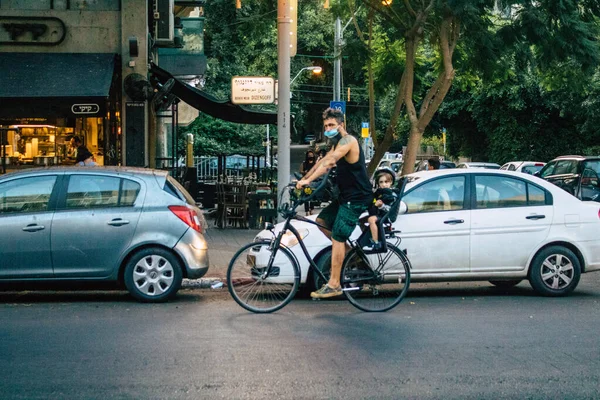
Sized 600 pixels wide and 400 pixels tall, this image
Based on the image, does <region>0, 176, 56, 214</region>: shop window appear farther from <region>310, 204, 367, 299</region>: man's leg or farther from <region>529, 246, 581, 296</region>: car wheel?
<region>529, 246, 581, 296</region>: car wheel

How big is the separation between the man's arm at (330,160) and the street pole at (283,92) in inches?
176

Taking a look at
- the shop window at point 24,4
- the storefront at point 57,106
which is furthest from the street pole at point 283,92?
the shop window at point 24,4

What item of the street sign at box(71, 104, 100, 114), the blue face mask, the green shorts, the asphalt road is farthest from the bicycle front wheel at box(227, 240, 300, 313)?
the street sign at box(71, 104, 100, 114)

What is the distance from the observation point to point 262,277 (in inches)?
368

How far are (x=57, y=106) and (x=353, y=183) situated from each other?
8.75 meters

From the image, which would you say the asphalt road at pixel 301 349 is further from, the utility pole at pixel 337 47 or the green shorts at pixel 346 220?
the utility pole at pixel 337 47

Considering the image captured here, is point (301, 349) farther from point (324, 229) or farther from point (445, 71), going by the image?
point (445, 71)

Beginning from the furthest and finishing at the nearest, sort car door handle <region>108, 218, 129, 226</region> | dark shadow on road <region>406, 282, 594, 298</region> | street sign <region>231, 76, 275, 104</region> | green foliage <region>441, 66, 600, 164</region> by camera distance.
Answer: green foliage <region>441, 66, 600, 164</region> → street sign <region>231, 76, 275, 104</region> → dark shadow on road <region>406, 282, 594, 298</region> → car door handle <region>108, 218, 129, 226</region>

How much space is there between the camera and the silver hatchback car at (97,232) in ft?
32.9

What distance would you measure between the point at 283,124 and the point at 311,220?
4.56 metres

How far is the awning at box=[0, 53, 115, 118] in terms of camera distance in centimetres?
1612

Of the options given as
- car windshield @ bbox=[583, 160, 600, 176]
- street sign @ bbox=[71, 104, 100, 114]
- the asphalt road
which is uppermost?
street sign @ bbox=[71, 104, 100, 114]

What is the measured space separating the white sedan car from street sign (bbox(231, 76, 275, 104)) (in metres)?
3.91


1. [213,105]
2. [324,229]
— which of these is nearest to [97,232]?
[324,229]
